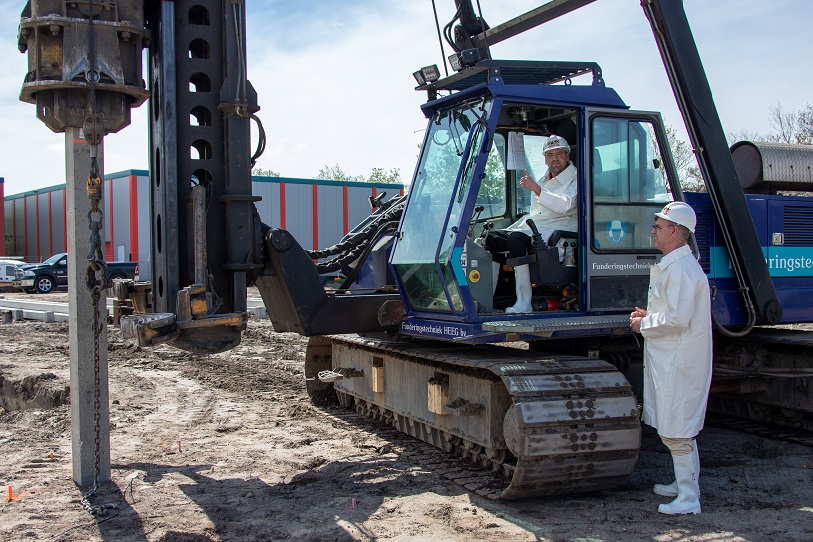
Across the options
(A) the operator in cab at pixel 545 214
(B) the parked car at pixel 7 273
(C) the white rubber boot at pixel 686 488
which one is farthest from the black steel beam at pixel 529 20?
(B) the parked car at pixel 7 273

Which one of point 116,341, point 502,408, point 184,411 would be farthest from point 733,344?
point 116,341

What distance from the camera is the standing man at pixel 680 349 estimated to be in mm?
5277

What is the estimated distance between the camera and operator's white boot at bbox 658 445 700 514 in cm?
537

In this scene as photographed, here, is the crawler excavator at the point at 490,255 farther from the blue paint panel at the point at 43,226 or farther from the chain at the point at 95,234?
the blue paint panel at the point at 43,226

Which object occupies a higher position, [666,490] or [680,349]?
[680,349]

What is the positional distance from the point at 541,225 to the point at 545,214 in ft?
0.34

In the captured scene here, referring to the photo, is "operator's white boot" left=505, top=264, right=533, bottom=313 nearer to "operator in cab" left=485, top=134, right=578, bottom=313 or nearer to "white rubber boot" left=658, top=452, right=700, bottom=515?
"operator in cab" left=485, top=134, right=578, bottom=313

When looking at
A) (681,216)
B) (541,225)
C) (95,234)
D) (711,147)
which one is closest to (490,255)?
(541,225)

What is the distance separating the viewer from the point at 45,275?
1218 inches

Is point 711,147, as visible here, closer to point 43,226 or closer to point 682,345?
point 682,345

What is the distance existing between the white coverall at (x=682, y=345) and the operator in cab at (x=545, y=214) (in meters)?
1.12

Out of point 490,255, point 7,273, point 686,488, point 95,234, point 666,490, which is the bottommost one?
point 666,490

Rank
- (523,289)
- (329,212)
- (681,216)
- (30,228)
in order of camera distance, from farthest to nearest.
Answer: (30,228) < (329,212) < (523,289) < (681,216)

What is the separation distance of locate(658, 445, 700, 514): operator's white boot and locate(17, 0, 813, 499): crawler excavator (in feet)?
1.15
